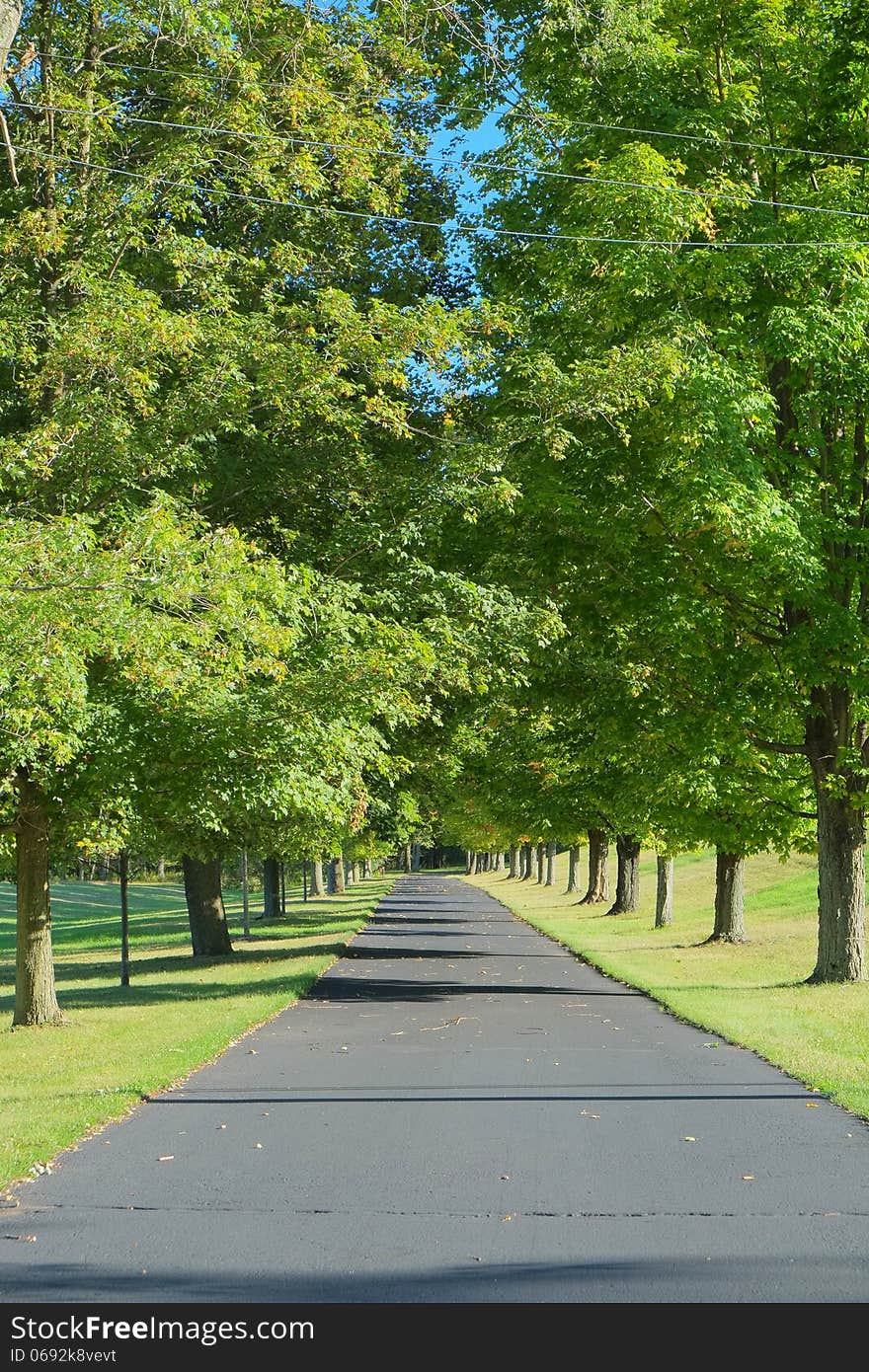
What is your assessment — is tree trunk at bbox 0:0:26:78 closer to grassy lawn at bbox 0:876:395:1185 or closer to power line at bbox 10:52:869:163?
power line at bbox 10:52:869:163

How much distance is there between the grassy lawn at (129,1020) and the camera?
954cm

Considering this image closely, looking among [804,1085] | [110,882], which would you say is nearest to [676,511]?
[804,1085]

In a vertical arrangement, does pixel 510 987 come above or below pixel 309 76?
below

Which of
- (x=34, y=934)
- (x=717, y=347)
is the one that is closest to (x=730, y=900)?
(x=717, y=347)

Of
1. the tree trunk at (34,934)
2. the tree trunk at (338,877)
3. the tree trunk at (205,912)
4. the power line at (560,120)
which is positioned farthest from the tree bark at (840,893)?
the tree trunk at (338,877)

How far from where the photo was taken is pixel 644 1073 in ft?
36.3

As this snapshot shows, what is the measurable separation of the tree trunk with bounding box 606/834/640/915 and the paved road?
82.8 ft

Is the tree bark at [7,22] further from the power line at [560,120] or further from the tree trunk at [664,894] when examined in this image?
the tree trunk at [664,894]

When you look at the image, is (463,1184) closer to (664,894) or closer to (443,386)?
(443,386)

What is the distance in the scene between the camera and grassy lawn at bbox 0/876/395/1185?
9.54 metres

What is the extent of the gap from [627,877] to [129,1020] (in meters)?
23.9

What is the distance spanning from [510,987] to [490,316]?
9.36 metres

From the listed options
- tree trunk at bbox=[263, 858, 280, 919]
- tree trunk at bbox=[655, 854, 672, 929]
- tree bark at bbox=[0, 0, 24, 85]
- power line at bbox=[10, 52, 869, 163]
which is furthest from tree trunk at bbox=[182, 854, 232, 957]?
tree bark at bbox=[0, 0, 24, 85]
